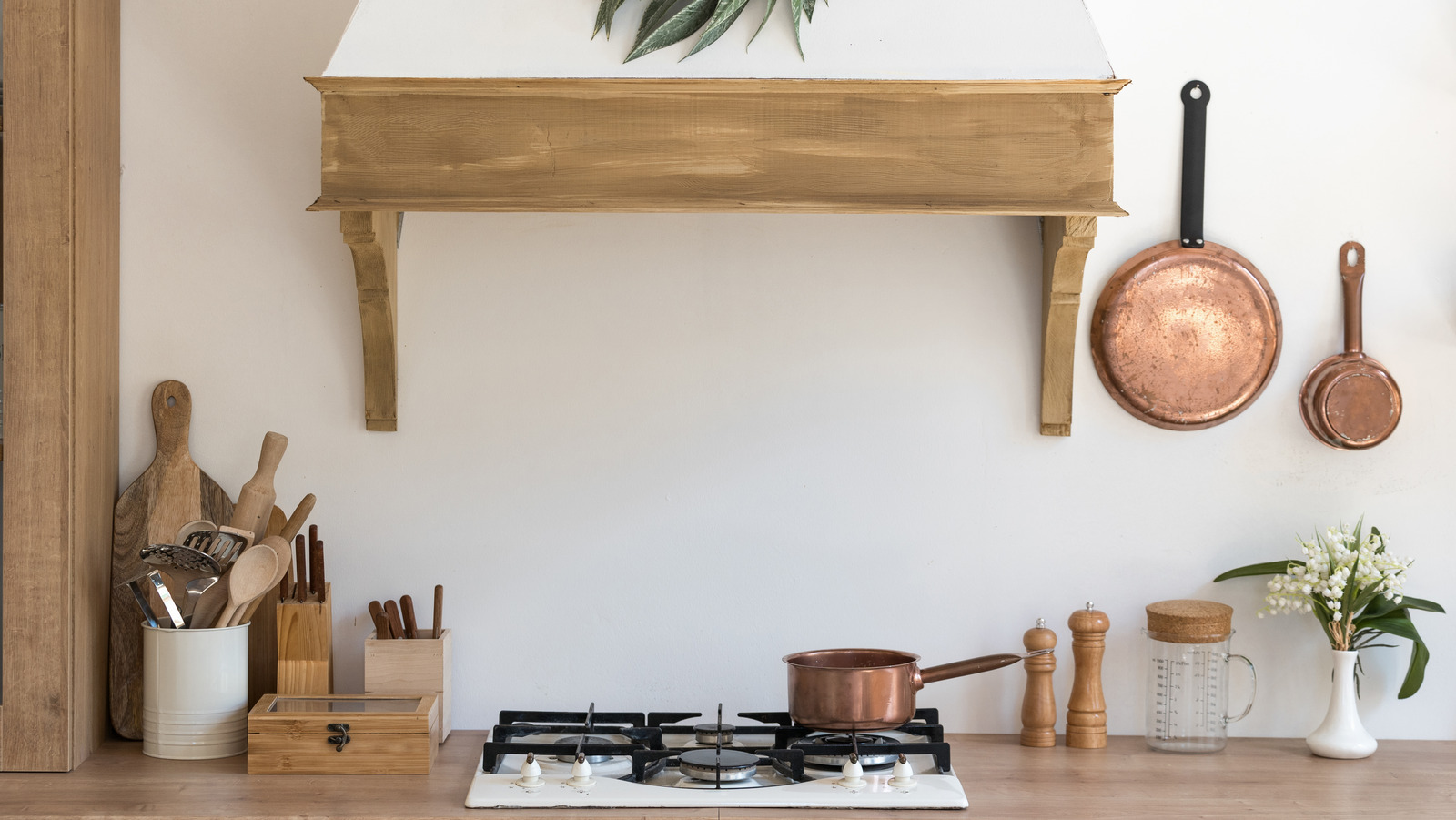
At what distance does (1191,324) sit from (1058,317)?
0.77 ft

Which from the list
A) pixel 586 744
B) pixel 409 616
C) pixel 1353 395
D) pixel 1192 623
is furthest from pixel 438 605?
pixel 1353 395

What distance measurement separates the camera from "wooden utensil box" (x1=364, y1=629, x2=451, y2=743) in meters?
1.79

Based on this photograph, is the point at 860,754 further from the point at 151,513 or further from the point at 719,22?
the point at 151,513

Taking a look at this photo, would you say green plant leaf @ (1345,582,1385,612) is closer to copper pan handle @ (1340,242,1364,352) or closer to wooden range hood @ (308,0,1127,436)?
copper pan handle @ (1340,242,1364,352)

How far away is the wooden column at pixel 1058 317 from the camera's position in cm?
182

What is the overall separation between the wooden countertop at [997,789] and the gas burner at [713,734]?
214 mm

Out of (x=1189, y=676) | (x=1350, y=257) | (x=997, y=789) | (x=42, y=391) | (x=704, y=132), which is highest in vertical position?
(x=704, y=132)

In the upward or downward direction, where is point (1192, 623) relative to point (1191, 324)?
downward

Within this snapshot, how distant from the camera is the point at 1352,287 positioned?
1.93 m

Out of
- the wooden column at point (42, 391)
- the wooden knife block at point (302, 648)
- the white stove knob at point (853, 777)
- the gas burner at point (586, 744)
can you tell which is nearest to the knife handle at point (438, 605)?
the wooden knife block at point (302, 648)

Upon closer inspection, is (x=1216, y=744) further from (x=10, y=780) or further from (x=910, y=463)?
(x=10, y=780)

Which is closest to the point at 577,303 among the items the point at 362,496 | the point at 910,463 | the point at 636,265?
the point at 636,265

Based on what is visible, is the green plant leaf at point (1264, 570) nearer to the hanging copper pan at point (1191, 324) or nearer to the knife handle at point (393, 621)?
the hanging copper pan at point (1191, 324)

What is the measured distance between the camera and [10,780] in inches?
64.7
